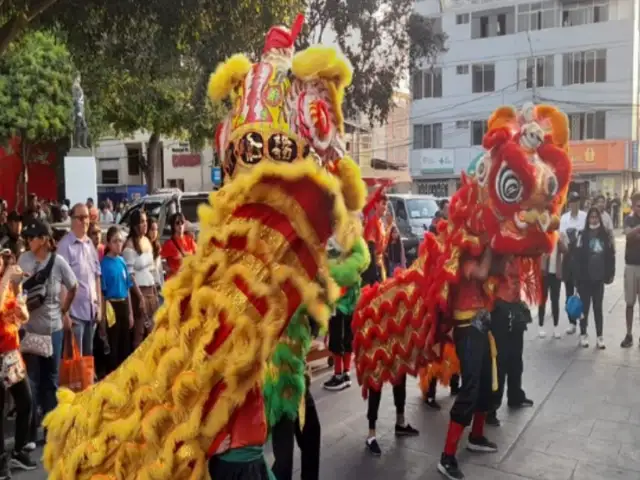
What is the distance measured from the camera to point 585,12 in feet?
96.7

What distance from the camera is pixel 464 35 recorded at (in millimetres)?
31922

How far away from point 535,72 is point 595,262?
25.0m

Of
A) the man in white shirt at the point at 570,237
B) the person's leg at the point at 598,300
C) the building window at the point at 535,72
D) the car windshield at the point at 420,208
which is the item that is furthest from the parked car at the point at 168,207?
the building window at the point at 535,72

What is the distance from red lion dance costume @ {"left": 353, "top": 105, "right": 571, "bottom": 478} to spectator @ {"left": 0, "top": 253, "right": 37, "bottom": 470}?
2.47 metres

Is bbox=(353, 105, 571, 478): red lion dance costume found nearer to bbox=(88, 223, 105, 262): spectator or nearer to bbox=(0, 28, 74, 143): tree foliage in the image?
bbox=(88, 223, 105, 262): spectator

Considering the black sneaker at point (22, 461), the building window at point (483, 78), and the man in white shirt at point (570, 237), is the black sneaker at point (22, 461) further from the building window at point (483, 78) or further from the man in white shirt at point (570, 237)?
the building window at point (483, 78)

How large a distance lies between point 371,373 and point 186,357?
9.72ft

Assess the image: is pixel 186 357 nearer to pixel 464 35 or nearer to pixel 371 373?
pixel 371 373

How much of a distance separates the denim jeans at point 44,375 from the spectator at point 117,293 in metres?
1.17

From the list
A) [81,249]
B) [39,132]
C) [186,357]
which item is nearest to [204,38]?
[81,249]

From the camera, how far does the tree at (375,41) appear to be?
15117 mm

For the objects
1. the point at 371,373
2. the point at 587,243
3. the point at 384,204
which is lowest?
the point at 371,373

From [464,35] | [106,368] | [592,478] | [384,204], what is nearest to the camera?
[592,478]

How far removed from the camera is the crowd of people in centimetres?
436
